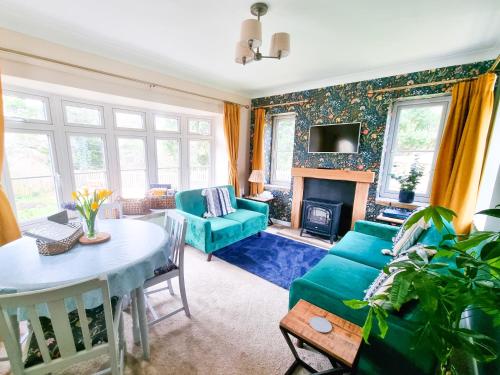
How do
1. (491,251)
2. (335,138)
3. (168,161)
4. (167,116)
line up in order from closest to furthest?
(491,251)
(335,138)
(167,116)
(168,161)

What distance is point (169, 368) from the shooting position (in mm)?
1393

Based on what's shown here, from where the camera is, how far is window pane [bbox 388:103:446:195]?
279 centimetres

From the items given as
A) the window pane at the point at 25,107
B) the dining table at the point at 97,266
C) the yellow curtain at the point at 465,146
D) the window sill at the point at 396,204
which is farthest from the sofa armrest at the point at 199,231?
the yellow curtain at the point at 465,146

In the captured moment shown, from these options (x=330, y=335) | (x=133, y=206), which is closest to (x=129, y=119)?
(x=133, y=206)

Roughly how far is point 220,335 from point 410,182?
116 inches

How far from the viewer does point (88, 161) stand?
9.31 ft

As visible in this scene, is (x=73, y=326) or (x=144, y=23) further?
(x=144, y=23)

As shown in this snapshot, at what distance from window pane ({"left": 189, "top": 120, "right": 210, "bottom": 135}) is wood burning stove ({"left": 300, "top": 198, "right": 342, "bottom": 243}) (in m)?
2.32

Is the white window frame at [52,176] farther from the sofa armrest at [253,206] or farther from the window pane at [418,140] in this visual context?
the window pane at [418,140]

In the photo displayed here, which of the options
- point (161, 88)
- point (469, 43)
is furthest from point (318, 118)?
point (161, 88)

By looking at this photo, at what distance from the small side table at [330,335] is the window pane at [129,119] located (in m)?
3.28

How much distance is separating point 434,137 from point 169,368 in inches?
148

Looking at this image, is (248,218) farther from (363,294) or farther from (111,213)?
(363,294)

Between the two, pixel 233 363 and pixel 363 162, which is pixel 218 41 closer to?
pixel 363 162
